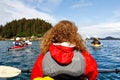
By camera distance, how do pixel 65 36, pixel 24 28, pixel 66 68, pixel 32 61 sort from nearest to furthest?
pixel 66 68 → pixel 65 36 → pixel 32 61 → pixel 24 28

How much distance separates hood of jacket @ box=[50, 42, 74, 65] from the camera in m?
4.70

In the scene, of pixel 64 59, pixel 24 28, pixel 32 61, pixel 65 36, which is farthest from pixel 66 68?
pixel 24 28

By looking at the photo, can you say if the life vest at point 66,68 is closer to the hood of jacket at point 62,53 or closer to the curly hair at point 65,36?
the hood of jacket at point 62,53

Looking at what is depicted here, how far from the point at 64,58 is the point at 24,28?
154886 millimetres

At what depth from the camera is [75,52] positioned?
4.93 metres

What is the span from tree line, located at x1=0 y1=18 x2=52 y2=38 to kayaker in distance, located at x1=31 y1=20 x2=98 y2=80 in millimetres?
144060

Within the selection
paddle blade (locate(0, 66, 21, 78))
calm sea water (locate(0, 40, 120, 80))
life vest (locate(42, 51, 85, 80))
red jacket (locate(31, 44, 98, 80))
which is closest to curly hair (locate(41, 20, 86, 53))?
red jacket (locate(31, 44, 98, 80))

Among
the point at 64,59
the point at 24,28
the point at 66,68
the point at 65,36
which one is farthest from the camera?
the point at 24,28

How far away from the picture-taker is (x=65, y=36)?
506 cm

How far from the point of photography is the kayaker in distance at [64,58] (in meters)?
4.77

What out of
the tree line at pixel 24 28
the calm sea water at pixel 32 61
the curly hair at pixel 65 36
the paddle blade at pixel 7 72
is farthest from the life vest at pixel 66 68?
the tree line at pixel 24 28

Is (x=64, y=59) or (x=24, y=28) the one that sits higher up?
(x=24, y=28)

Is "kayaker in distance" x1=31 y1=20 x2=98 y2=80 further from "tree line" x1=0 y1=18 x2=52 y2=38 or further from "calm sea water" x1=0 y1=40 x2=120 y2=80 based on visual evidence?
"tree line" x1=0 y1=18 x2=52 y2=38

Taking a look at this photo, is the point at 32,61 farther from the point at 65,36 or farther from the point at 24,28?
the point at 24,28
